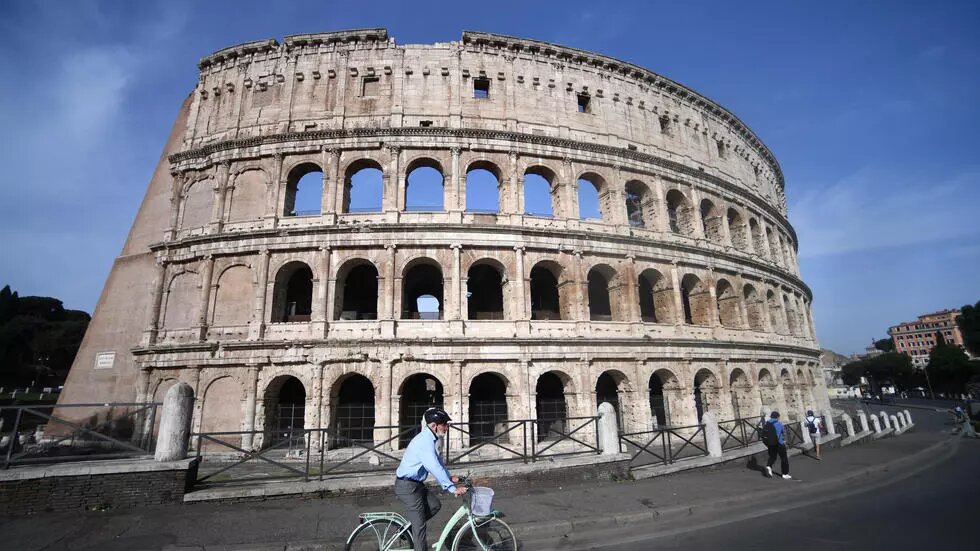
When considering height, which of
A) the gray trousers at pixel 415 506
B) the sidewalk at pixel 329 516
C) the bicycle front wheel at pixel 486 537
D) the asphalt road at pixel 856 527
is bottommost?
the asphalt road at pixel 856 527

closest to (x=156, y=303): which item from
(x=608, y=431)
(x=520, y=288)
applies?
(x=520, y=288)

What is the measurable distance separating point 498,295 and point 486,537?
16.4 meters

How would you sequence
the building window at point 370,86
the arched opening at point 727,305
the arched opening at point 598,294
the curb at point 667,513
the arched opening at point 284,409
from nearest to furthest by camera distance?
the curb at point 667,513 < the arched opening at point 284,409 < the building window at point 370,86 < the arched opening at point 727,305 < the arched opening at point 598,294

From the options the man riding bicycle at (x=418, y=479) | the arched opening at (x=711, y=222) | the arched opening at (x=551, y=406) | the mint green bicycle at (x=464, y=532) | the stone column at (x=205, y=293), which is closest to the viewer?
the man riding bicycle at (x=418, y=479)

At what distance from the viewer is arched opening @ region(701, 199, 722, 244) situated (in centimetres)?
2281

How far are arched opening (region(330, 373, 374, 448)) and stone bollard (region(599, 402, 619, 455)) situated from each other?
909 cm

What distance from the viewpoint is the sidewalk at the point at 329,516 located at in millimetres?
6211

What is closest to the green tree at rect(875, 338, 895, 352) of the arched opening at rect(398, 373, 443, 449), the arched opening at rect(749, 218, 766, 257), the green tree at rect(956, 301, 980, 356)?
the green tree at rect(956, 301, 980, 356)

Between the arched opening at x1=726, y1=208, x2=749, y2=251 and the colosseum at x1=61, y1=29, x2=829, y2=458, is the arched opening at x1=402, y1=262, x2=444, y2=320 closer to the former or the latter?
the colosseum at x1=61, y1=29, x2=829, y2=458

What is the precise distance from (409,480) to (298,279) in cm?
1702

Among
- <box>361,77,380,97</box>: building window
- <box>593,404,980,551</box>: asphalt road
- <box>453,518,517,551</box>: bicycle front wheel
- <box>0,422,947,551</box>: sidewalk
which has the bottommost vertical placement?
<box>593,404,980,551</box>: asphalt road

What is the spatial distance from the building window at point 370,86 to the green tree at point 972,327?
3362 inches

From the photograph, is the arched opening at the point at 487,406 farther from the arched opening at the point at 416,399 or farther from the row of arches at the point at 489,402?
the arched opening at the point at 416,399

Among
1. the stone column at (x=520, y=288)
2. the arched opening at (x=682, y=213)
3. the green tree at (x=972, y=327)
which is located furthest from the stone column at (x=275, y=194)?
the green tree at (x=972, y=327)
